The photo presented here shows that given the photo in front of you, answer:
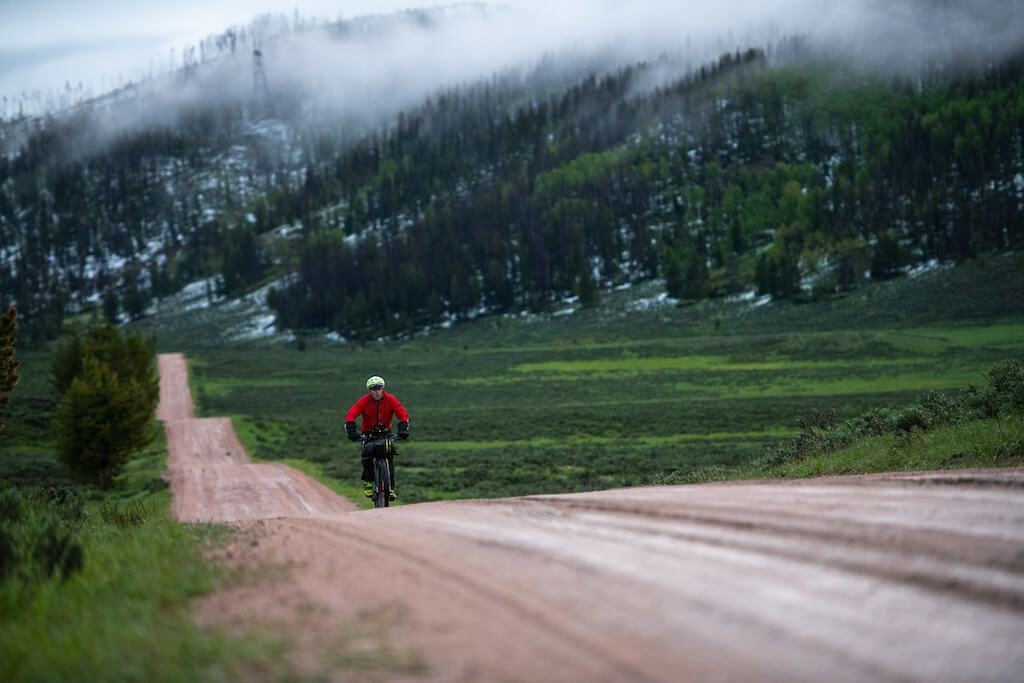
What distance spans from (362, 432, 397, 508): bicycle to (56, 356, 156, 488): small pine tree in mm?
20169

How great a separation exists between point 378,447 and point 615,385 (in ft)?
172

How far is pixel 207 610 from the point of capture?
6668mm

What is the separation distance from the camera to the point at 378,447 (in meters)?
16.6

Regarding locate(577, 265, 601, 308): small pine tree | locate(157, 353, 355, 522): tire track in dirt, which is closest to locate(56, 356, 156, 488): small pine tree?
locate(157, 353, 355, 522): tire track in dirt

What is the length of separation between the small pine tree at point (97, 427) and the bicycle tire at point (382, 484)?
2016 cm

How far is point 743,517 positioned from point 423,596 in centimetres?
339

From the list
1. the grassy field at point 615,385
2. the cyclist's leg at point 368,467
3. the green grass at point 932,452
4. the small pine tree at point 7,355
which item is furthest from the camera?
the grassy field at point 615,385

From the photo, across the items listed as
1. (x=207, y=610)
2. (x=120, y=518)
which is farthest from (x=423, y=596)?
(x=120, y=518)

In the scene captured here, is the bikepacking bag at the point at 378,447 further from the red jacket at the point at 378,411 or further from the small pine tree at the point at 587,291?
the small pine tree at the point at 587,291

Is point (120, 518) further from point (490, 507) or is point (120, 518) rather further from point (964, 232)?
point (964, 232)

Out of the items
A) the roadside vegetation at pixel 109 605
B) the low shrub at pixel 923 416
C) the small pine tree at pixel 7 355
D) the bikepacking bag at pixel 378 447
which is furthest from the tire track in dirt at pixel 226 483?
the low shrub at pixel 923 416

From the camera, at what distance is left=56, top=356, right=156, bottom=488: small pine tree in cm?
3325

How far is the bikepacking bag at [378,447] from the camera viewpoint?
1661 cm

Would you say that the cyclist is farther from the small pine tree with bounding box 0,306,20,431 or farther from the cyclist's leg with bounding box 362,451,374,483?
the small pine tree with bounding box 0,306,20,431
